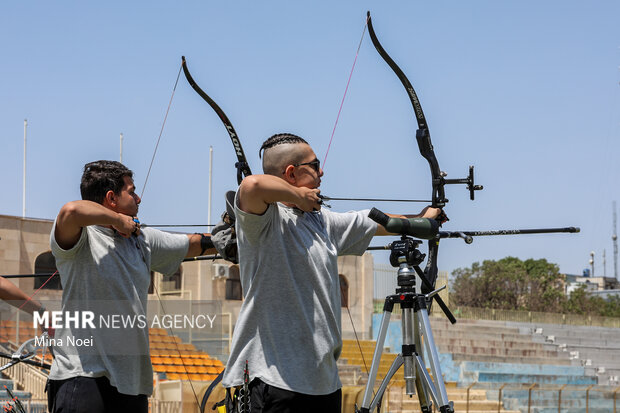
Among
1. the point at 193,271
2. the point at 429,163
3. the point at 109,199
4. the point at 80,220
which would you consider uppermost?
the point at 429,163

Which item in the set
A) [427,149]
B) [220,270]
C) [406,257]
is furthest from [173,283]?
[406,257]

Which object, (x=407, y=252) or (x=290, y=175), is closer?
(x=290, y=175)

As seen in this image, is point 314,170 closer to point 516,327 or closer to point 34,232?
point 34,232

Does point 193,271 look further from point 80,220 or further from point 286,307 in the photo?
point 286,307

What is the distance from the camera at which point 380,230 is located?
11.9 feet

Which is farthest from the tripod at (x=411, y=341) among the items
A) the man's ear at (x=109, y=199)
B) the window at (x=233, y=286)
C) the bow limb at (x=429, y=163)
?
the window at (x=233, y=286)

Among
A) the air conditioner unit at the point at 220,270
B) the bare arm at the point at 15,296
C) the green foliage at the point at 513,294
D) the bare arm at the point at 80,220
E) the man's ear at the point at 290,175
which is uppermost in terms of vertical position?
the man's ear at the point at 290,175

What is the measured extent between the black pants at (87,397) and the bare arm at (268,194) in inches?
44.4

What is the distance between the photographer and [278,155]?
10.7ft

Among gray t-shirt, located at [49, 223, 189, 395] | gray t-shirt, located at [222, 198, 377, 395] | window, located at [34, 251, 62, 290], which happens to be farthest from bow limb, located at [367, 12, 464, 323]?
window, located at [34, 251, 62, 290]

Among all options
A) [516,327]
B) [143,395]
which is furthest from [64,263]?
[516,327]

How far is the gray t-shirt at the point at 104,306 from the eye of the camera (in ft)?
11.8

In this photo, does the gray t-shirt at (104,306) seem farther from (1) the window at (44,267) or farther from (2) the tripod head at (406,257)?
(1) the window at (44,267)

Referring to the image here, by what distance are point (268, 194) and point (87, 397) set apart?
128 centimetres
